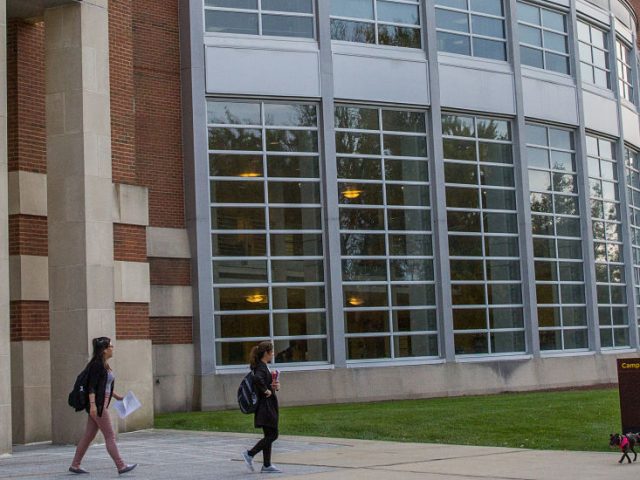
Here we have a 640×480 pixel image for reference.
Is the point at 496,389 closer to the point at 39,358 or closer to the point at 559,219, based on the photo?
the point at 559,219

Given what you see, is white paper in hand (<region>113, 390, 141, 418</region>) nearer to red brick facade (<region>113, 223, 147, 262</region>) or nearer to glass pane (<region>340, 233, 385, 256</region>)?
red brick facade (<region>113, 223, 147, 262</region>)

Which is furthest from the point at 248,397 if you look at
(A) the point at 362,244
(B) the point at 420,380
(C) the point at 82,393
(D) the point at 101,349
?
(B) the point at 420,380

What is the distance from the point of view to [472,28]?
Result: 93.6ft

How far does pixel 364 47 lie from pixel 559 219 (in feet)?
25.1

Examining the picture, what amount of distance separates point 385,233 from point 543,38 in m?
8.16

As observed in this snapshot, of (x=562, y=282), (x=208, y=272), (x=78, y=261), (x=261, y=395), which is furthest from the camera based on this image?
(x=562, y=282)

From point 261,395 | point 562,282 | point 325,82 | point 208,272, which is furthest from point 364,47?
point 261,395

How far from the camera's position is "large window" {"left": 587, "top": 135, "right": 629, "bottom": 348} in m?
31.5

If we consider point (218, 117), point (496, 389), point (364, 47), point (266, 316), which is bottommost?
point (496, 389)

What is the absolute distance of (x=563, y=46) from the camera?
1227 inches

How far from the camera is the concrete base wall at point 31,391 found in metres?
18.5

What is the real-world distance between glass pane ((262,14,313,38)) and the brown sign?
13.6m

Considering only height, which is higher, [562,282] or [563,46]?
[563,46]

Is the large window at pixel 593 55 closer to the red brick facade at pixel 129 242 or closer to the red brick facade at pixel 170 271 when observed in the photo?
the red brick facade at pixel 170 271
